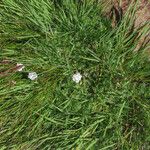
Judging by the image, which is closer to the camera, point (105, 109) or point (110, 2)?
point (105, 109)

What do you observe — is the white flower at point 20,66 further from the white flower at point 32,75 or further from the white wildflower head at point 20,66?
the white flower at point 32,75

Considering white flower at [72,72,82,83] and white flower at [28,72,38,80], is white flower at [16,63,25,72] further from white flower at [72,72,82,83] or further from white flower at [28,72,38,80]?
white flower at [72,72,82,83]

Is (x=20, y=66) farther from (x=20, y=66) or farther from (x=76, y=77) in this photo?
(x=76, y=77)

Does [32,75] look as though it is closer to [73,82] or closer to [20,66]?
[20,66]

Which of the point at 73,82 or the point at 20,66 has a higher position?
the point at 20,66

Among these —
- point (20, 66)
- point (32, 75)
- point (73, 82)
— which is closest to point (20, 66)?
point (20, 66)

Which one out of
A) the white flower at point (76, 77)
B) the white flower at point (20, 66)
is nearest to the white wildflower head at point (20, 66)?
the white flower at point (20, 66)

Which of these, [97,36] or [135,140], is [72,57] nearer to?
[97,36]

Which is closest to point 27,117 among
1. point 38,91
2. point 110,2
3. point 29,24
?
point 38,91
